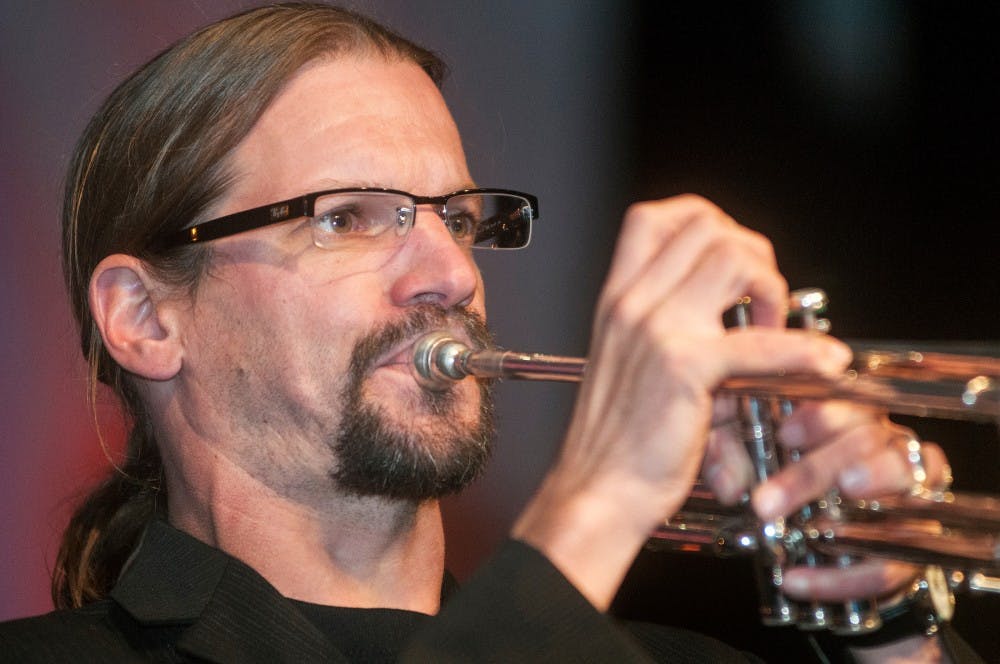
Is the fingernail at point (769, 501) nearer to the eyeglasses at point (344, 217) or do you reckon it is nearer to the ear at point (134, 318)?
the eyeglasses at point (344, 217)

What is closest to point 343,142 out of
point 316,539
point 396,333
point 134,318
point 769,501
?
point 396,333

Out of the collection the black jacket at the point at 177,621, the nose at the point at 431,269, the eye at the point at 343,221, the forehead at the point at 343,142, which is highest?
the forehead at the point at 343,142

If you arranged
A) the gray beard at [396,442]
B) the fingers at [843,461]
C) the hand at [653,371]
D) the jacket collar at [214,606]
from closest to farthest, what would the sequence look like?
1. the hand at [653,371]
2. the fingers at [843,461]
3. the jacket collar at [214,606]
4. the gray beard at [396,442]

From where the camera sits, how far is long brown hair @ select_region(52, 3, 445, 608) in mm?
1979

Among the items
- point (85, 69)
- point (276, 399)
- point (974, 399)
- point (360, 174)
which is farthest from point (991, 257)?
point (85, 69)

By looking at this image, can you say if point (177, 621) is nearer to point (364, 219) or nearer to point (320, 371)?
point (320, 371)

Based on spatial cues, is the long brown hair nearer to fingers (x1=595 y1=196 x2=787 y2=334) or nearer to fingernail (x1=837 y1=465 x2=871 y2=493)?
fingers (x1=595 y1=196 x2=787 y2=334)

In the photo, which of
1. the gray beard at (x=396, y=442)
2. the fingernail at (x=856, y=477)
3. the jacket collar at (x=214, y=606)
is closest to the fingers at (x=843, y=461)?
the fingernail at (x=856, y=477)

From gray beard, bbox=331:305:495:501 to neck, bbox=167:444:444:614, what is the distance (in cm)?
7

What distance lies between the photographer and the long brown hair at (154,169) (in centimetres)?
198

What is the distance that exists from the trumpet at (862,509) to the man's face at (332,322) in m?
0.24

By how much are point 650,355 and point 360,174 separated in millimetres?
748

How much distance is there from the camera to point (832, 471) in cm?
142

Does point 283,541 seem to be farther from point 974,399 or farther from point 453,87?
point 453,87
